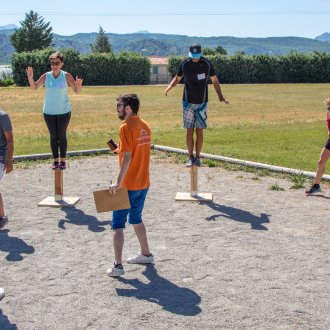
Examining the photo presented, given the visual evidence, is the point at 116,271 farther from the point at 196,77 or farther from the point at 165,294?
the point at 196,77

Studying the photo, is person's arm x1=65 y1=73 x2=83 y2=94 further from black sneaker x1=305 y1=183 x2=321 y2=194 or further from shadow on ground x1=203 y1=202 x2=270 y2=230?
black sneaker x1=305 y1=183 x2=321 y2=194

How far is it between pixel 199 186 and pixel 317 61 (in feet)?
194

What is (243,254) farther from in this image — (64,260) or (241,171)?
(241,171)

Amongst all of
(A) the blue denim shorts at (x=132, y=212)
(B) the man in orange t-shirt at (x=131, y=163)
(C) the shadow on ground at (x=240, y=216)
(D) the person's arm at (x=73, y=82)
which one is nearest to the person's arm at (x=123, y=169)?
(B) the man in orange t-shirt at (x=131, y=163)

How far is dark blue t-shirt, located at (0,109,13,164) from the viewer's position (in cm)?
641

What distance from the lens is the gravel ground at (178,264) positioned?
474 cm

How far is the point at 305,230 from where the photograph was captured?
7168 millimetres

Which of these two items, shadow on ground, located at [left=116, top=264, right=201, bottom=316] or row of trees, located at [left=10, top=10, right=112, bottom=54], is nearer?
shadow on ground, located at [left=116, top=264, right=201, bottom=316]

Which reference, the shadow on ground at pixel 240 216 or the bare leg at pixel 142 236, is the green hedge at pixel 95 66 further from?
the bare leg at pixel 142 236

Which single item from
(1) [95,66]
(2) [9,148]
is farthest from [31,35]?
(2) [9,148]

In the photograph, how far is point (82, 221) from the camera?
25.2ft

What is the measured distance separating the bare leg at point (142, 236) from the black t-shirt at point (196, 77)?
359cm

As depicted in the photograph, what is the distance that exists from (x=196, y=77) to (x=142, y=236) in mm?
3656

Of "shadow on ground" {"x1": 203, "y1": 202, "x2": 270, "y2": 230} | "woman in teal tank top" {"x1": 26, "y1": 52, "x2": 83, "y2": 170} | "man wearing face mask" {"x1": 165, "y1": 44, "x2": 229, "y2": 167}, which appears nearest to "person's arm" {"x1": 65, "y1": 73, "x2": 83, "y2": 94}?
"woman in teal tank top" {"x1": 26, "y1": 52, "x2": 83, "y2": 170}
